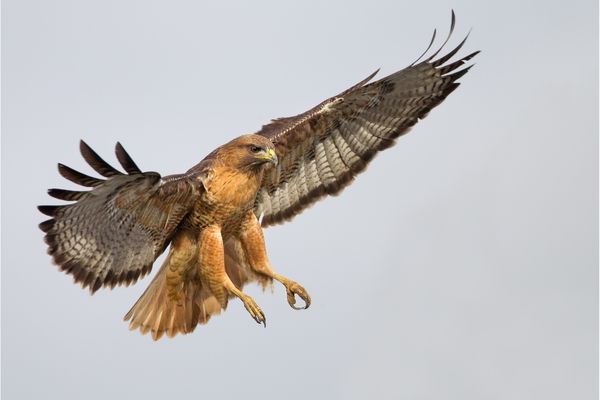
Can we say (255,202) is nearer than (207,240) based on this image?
No

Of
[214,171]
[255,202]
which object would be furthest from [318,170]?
[214,171]

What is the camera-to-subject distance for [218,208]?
42.1 ft

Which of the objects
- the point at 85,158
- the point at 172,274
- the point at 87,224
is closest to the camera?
the point at 85,158

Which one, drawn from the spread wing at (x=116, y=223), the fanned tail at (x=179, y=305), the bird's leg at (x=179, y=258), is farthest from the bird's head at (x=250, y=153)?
the fanned tail at (x=179, y=305)

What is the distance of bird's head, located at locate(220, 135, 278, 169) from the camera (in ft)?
41.7

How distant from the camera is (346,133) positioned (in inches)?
568

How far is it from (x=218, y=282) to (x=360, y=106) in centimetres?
269

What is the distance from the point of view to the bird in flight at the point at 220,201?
12.4m

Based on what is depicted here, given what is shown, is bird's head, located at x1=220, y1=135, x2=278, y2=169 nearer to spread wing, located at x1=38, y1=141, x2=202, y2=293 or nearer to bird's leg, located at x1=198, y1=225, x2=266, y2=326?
spread wing, located at x1=38, y1=141, x2=202, y2=293

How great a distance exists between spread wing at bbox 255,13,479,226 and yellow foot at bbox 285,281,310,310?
1522 mm

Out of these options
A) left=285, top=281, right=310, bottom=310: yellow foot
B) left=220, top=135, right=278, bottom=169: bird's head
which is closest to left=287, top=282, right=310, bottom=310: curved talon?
left=285, top=281, right=310, bottom=310: yellow foot

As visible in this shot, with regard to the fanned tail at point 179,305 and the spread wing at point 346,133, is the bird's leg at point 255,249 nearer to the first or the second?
the fanned tail at point 179,305

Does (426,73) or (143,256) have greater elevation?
(426,73)

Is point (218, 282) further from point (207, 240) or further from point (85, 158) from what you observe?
point (85, 158)
